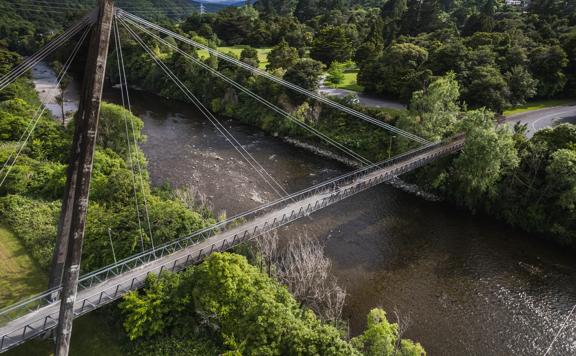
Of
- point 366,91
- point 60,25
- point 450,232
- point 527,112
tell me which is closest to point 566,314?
point 450,232

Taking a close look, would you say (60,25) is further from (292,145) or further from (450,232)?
(450,232)

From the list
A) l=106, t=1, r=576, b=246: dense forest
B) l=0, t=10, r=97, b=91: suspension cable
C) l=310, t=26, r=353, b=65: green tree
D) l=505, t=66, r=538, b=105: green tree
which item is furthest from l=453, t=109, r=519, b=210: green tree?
l=310, t=26, r=353, b=65: green tree

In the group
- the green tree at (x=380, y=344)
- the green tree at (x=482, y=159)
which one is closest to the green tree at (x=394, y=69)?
the green tree at (x=482, y=159)

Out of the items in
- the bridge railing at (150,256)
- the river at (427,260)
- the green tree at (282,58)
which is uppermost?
the green tree at (282,58)

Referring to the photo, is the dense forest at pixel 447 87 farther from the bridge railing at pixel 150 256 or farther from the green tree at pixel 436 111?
the bridge railing at pixel 150 256

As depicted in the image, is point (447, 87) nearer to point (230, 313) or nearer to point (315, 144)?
point (315, 144)
